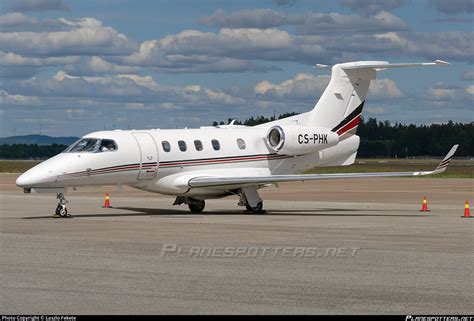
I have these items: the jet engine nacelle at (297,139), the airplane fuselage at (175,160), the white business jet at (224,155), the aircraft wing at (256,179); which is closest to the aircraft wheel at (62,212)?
the white business jet at (224,155)

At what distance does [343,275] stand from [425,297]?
253cm

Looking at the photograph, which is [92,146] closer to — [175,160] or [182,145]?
[175,160]

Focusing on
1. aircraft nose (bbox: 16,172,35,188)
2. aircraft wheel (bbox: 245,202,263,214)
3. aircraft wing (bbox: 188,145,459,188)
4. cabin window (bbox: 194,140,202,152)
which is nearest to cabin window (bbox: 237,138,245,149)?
cabin window (bbox: 194,140,202,152)

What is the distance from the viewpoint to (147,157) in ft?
107

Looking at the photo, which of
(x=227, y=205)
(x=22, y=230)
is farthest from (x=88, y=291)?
(x=227, y=205)

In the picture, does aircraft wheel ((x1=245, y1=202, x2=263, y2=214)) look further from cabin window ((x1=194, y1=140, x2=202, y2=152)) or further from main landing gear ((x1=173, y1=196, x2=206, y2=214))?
cabin window ((x1=194, y1=140, x2=202, y2=152))

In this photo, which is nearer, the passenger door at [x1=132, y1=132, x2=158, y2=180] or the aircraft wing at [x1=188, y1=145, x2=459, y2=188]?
the aircraft wing at [x1=188, y1=145, x2=459, y2=188]

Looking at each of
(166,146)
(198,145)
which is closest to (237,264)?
(166,146)

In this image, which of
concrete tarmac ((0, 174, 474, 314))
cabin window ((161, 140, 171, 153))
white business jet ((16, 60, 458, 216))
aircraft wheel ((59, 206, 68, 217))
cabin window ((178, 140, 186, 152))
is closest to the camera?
concrete tarmac ((0, 174, 474, 314))

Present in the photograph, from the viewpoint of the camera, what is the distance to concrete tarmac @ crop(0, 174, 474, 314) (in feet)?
42.3

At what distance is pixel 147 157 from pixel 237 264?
15.7 metres

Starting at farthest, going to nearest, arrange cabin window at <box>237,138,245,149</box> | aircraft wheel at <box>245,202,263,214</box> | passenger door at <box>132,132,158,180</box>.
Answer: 1. cabin window at <box>237,138,245,149</box>
2. aircraft wheel at <box>245,202,263,214</box>
3. passenger door at <box>132,132,158,180</box>

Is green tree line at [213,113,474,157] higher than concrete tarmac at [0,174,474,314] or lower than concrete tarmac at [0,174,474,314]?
lower

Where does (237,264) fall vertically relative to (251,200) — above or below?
above
